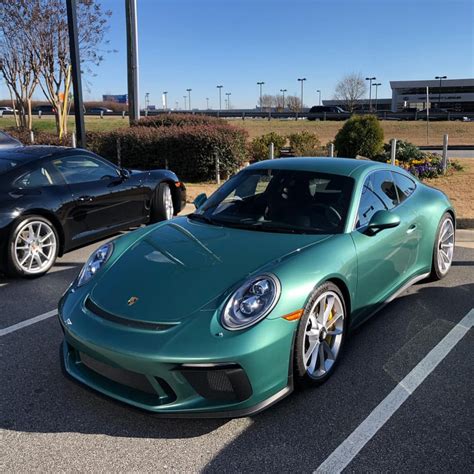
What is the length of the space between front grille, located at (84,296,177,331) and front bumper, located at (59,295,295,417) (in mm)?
30

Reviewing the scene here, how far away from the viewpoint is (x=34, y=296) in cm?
495

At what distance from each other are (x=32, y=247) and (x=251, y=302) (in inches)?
137

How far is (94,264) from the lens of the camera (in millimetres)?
3594

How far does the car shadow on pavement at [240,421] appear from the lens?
2.62 m

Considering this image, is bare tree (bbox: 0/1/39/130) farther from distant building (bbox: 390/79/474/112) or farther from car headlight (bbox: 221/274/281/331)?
distant building (bbox: 390/79/474/112)

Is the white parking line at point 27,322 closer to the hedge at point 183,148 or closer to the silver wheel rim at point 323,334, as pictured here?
the silver wheel rim at point 323,334

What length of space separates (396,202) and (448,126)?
44.6 metres

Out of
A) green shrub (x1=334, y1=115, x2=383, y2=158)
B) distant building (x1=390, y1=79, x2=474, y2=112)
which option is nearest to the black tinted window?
green shrub (x1=334, y1=115, x2=383, y2=158)

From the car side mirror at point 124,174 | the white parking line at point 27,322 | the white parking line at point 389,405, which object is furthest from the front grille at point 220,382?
the car side mirror at point 124,174

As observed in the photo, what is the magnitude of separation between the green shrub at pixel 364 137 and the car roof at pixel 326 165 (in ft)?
34.8

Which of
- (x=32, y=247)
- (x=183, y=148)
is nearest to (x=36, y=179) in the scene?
(x=32, y=247)

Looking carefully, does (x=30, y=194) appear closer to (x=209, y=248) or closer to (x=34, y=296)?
(x=34, y=296)

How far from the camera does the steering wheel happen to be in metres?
3.69

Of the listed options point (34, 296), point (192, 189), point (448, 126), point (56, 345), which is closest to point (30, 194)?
point (34, 296)
